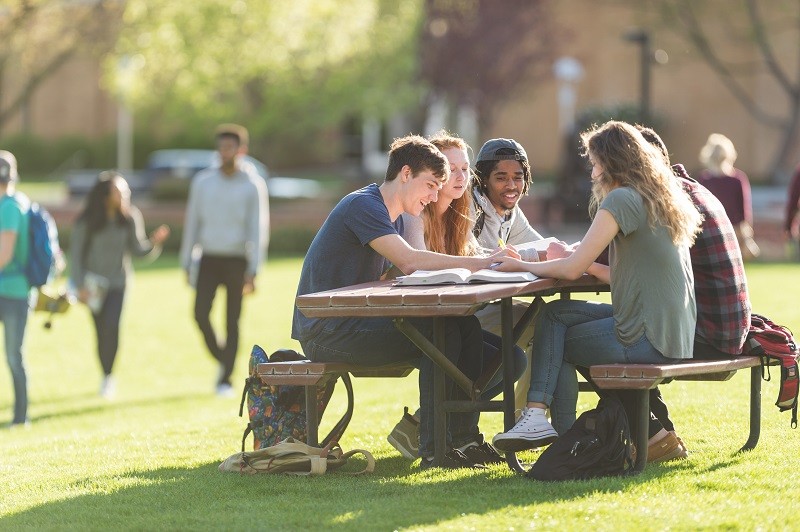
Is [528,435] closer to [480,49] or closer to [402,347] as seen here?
[402,347]

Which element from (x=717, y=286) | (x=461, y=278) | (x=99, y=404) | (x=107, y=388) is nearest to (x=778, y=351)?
(x=717, y=286)

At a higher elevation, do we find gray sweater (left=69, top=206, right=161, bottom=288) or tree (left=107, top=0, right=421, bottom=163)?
tree (left=107, top=0, right=421, bottom=163)

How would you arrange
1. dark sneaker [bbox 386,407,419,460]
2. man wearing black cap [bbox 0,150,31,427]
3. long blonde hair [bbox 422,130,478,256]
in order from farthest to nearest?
man wearing black cap [bbox 0,150,31,427], long blonde hair [bbox 422,130,478,256], dark sneaker [bbox 386,407,419,460]

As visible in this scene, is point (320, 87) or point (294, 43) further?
point (320, 87)

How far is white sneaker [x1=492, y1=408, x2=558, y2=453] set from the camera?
20.8ft

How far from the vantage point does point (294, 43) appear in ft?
111

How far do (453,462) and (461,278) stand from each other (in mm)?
1002

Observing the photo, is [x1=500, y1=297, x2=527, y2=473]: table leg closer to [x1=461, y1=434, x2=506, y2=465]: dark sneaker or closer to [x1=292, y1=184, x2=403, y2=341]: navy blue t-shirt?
[x1=461, y1=434, x2=506, y2=465]: dark sneaker

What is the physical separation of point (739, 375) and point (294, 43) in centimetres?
2536

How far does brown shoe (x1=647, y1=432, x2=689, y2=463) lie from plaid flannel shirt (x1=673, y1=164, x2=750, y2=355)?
0.55 meters

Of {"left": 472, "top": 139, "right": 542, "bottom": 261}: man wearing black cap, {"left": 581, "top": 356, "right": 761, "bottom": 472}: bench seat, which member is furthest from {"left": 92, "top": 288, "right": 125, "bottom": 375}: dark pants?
{"left": 581, "top": 356, "right": 761, "bottom": 472}: bench seat

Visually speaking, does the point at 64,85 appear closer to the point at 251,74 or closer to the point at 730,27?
the point at 251,74

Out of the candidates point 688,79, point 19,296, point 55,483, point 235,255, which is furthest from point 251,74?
point 55,483

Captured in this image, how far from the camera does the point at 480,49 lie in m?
35.7
